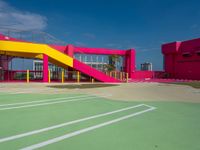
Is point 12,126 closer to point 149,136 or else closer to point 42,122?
point 42,122

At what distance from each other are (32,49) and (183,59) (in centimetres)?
2586

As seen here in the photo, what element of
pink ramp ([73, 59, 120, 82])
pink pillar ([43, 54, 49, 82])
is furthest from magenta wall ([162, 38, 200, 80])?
pink pillar ([43, 54, 49, 82])

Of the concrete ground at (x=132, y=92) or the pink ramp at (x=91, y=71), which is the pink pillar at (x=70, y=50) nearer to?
the pink ramp at (x=91, y=71)

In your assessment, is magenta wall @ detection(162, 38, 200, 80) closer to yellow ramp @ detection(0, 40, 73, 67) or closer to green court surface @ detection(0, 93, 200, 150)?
yellow ramp @ detection(0, 40, 73, 67)

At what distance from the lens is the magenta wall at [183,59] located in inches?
1283

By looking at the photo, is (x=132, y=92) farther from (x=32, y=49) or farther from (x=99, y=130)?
A: (x=32, y=49)

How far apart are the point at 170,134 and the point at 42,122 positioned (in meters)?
2.95

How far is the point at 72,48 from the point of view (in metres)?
28.3

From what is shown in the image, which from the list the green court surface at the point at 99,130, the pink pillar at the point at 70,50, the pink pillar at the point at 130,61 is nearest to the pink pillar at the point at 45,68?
the pink pillar at the point at 70,50

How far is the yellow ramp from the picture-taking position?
18.9m

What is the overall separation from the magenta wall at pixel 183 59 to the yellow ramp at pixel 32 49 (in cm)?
2151

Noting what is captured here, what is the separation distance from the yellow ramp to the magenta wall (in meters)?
21.5

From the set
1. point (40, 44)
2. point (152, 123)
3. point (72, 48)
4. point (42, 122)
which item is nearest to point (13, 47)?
point (40, 44)

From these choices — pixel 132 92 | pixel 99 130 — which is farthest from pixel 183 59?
pixel 99 130
